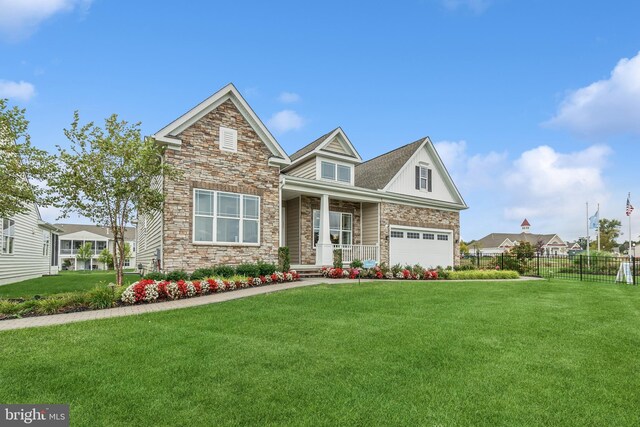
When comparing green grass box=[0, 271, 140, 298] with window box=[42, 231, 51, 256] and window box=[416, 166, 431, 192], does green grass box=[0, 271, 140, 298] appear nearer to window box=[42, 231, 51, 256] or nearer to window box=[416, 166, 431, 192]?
window box=[42, 231, 51, 256]

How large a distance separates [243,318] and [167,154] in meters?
7.63

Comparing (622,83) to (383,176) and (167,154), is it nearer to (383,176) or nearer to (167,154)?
(383,176)

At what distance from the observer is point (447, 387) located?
4121 millimetres

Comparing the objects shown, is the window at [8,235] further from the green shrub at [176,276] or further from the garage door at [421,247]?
the garage door at [421,247]

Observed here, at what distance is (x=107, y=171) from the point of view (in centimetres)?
1056

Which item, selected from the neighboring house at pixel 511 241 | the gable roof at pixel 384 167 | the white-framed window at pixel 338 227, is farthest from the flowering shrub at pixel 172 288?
the neighboring house at pixel 511 241

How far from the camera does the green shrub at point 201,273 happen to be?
38.7 ft

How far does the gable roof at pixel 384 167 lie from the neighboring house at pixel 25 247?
49.5 ft

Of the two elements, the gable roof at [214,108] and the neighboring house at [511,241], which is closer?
the gable roof at [214,108]

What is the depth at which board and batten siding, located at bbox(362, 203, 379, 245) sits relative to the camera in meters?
18.3

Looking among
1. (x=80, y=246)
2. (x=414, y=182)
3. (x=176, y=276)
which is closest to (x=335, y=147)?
(x=414, y=182)

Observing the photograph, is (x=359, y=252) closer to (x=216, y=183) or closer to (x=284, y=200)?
(x=284, y=200)
